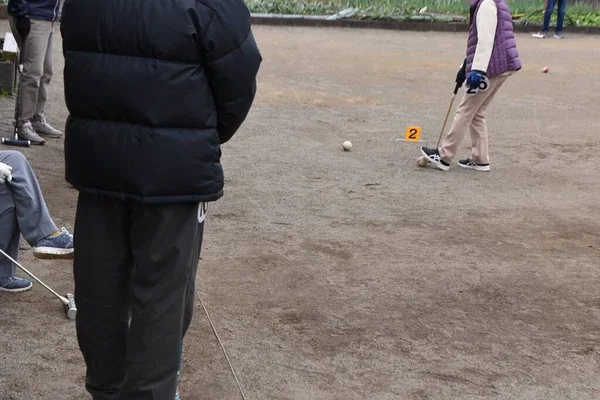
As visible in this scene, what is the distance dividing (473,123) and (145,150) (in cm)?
595

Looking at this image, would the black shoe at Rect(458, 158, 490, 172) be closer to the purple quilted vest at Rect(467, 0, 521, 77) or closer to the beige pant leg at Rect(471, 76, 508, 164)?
the beige pant leg at Rect(471, 76, 508, 164)

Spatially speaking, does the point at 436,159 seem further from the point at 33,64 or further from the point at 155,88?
the point at 155,88

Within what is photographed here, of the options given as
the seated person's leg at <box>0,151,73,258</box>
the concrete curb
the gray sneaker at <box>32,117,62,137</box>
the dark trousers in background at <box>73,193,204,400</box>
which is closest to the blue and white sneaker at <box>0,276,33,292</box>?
the seated person's leg at <box>0,151,73,258</box>

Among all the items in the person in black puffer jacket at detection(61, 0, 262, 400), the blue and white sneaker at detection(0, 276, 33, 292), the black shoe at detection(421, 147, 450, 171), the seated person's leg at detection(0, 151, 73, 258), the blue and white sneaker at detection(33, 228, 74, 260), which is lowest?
the black shoe at detection(421, 147, 450, 171)

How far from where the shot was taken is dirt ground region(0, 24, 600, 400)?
14.0ft

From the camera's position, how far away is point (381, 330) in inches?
190

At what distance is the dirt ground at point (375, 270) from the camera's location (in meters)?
4.28

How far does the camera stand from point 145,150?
3.13 meters

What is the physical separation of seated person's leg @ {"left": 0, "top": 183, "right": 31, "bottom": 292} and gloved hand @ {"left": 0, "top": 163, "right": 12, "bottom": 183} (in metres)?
0.05

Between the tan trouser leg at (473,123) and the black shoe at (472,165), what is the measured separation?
0.05 metres

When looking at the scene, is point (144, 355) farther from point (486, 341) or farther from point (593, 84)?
point (593, 84)

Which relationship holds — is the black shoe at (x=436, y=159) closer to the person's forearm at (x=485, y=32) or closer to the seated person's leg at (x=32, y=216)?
the person's forearm at (x=485, y=32)

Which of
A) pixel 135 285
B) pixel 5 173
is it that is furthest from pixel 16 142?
pixel 135 285

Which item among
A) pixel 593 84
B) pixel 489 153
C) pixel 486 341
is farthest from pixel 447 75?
pixel 486 341
